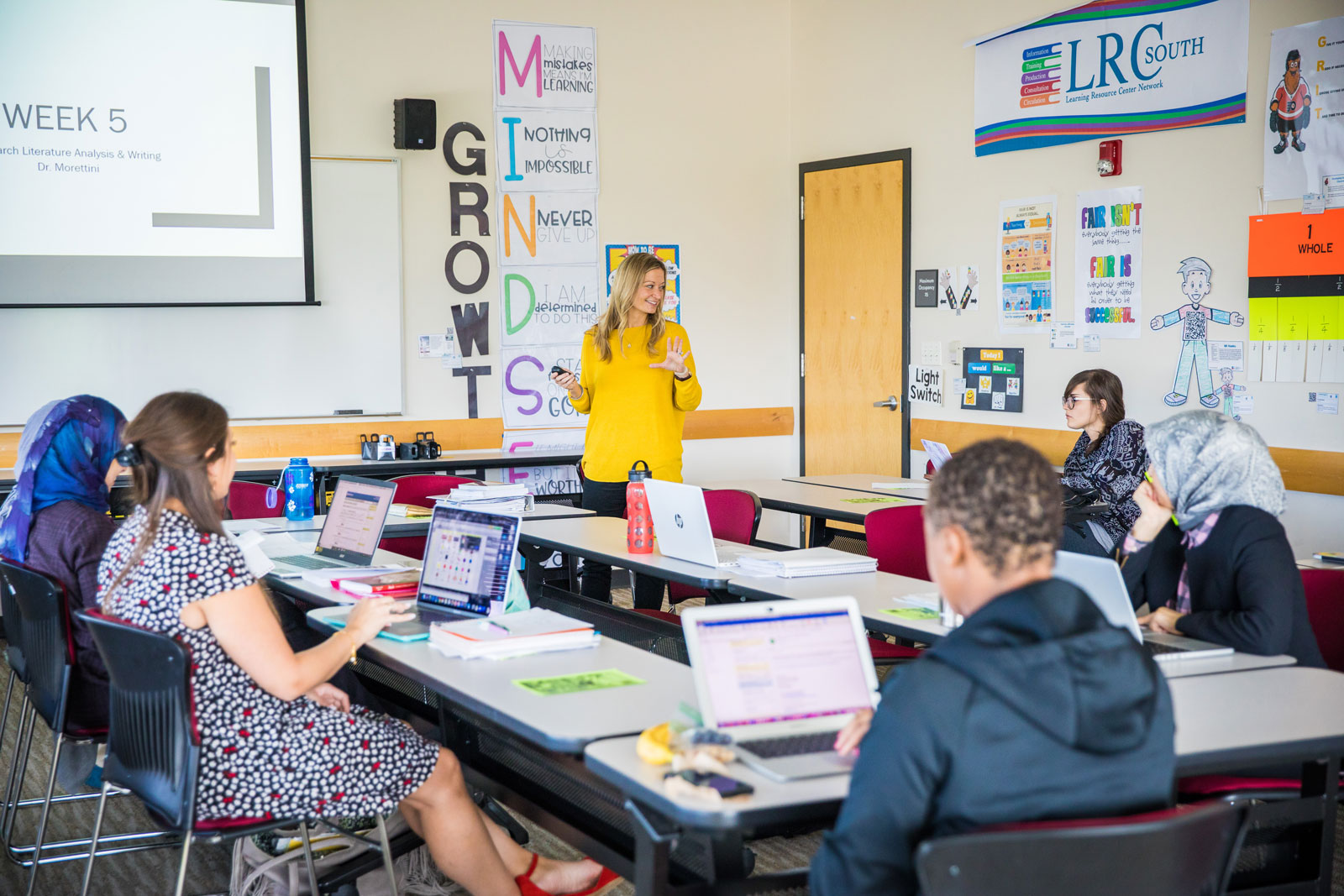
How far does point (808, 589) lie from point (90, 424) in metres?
1.97

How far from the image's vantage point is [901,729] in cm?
146

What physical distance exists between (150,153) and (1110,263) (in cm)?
442

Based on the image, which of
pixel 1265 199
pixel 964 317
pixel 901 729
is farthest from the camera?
pixel 964 317

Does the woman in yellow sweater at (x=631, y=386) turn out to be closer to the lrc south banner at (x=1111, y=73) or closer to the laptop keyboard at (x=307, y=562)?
the laptop keyboard at (x=307, y=562)

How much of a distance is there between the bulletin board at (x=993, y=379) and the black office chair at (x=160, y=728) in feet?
14.4

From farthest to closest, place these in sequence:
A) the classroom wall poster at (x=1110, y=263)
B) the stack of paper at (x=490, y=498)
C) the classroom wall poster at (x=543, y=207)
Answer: the classroom wall poster at (x=543, y=207), the classroom wall poster at (x=1110, y=263), the stack of paper at (x=490, y=498)

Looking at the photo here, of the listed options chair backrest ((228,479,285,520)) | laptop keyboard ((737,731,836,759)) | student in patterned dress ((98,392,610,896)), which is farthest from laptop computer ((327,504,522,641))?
chair backrest ((228,479,285,520))

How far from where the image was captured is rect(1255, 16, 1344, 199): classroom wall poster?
4.46m

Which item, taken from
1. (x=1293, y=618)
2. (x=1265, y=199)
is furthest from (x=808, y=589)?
(x=1265, y=199)

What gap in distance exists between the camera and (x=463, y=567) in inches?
114

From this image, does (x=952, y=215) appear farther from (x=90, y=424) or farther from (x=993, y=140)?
(x=90, y=424)

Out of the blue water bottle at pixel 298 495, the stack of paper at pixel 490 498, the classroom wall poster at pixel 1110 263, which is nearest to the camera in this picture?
the stack of paper at pixel 490 498

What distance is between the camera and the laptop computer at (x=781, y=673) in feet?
6.40

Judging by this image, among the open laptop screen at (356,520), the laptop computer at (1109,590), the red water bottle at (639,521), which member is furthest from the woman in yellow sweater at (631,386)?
the laptop computer at (1109,590)
